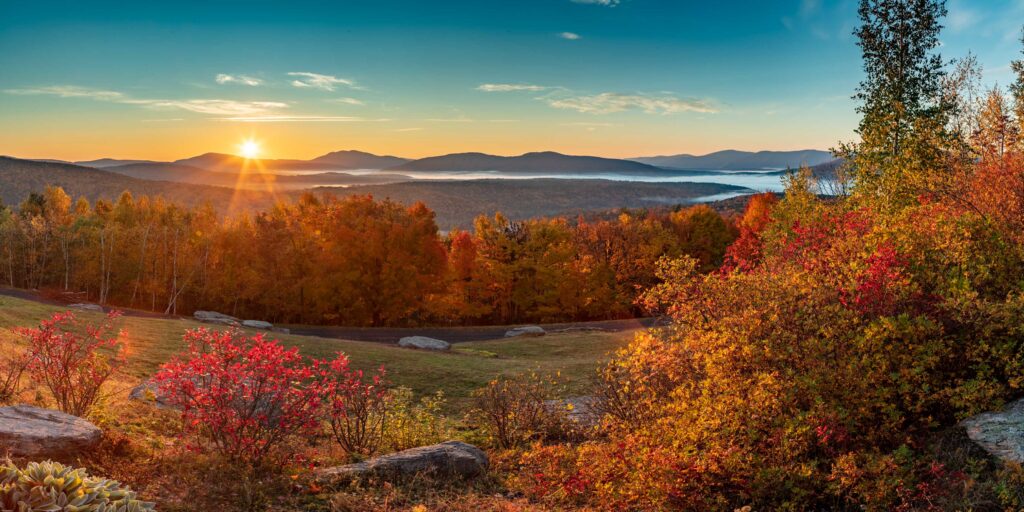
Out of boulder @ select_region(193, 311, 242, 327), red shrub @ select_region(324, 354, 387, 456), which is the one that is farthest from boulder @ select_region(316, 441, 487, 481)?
boulder @ select_region(193, 311, 242, 327)

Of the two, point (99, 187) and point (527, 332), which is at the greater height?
point (99, 187)

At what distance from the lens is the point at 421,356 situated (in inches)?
982

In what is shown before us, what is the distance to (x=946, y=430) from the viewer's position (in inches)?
336

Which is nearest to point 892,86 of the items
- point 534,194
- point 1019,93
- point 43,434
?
point 1019,93

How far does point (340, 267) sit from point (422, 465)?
36.2 meters

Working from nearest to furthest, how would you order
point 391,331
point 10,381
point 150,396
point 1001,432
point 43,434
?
1. point 1001,432
2. point 43,434
3. point 10,381
4. point 150,396
5. point 391,331

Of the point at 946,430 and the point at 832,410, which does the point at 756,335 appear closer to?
the point at 832,410

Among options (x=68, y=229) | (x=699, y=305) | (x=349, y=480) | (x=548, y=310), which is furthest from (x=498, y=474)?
(x=68, y=229)

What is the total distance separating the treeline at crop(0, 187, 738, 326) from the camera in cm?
4494

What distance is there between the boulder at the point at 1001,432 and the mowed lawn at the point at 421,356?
35.3 ft

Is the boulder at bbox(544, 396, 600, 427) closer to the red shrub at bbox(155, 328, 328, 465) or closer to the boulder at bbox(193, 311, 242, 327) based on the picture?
the red shrub at bbox(155, 328, 328, 465)

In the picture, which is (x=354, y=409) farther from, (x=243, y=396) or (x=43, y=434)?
(x=43, y=434)

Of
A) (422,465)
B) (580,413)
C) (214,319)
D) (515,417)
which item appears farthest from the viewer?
(214,319)

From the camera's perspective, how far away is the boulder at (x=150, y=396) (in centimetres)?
1285
